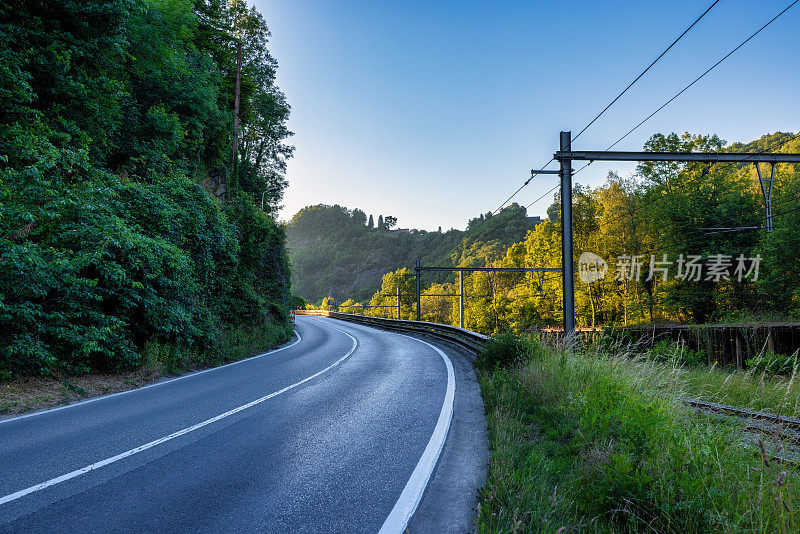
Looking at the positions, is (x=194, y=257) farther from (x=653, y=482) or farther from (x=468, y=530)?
(x=653, y=482)

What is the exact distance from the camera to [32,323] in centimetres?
800

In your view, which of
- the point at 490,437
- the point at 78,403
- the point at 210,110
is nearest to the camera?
the point at 490,437

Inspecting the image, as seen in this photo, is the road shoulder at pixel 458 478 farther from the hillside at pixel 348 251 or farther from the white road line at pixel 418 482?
the hillside at pixel 348 251

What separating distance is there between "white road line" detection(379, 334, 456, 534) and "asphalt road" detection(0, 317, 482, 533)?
0.01 m

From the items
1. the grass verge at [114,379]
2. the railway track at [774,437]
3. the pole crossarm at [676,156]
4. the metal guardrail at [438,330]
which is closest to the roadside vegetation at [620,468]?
the railway track at [774,437]

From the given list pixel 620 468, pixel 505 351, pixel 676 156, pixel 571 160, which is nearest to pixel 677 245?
pixel 676 156

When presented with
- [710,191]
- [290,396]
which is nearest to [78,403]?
[290,396]

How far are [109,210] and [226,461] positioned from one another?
25.9 feet

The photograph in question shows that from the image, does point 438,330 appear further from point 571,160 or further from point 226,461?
point 226,461

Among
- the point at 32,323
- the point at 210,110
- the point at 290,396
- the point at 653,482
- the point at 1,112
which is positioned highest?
the point at 210,110

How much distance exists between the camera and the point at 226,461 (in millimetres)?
4551

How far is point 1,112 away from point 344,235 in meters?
172

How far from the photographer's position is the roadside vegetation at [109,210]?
8094 millimetres

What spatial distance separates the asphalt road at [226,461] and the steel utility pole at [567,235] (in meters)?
5.17
